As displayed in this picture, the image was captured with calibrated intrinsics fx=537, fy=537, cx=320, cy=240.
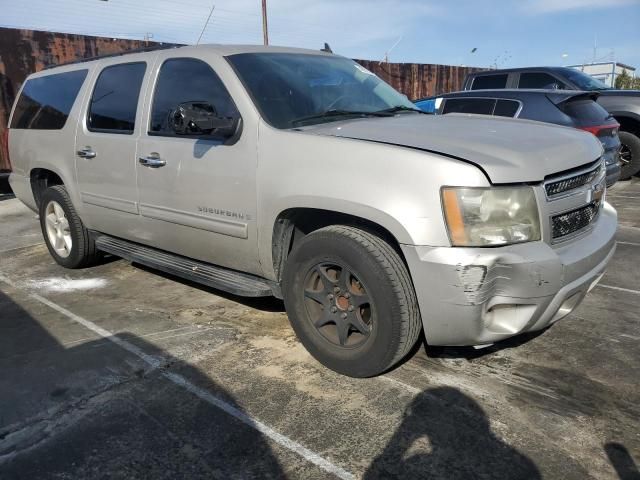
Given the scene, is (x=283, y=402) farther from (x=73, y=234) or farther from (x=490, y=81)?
(x=490, y=81)

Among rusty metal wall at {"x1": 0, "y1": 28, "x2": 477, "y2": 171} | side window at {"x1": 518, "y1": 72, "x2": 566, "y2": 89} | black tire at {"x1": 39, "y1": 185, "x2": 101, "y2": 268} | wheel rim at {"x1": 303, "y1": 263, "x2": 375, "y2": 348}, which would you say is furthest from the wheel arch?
side window at {"x1": 518, "y1": 72, "x2": 566, "y2": 89}

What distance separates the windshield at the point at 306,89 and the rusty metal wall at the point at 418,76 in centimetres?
1146

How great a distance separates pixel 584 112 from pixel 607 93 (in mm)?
2823

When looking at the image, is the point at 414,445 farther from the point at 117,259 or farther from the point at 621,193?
the point at 621,193

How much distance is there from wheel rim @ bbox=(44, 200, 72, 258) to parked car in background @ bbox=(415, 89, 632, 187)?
4333 millimetres

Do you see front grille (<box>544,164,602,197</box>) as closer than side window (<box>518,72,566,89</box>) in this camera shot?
Yes

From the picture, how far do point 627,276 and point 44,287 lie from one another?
5077mm

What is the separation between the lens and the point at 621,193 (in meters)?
8.52

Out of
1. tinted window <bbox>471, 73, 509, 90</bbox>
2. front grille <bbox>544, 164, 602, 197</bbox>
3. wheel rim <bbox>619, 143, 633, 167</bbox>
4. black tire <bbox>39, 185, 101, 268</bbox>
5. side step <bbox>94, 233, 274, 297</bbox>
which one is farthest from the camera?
tinted window <bbox>471, 73, 509, 90</bbox>

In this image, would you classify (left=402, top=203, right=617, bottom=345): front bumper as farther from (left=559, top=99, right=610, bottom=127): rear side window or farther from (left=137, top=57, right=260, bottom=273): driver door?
(left=559, top=99, right=610, bottom=127): rear side window

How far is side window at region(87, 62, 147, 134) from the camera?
4.04 metres

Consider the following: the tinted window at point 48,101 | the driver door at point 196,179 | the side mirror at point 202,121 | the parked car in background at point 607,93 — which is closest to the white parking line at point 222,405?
the driver door at point 196,179

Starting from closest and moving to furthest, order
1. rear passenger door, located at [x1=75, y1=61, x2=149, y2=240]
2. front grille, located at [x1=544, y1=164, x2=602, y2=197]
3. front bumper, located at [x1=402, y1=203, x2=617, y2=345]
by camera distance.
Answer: front bumper, located at [x1=402, y1=203, x2=617, y2=345]
front grille, located at [x1=544, y1=164, x2=602, y2=197]
rear passenger door, located at [x1=75, y1=61, x2=149, y2=240]

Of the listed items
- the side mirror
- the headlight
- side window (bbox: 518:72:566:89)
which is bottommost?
the headlight
